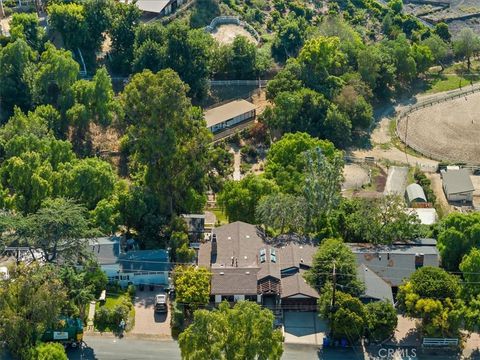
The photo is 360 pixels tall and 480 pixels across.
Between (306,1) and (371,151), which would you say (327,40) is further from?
(306,1)

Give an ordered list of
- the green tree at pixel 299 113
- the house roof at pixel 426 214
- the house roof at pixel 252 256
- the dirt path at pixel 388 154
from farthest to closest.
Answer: the dirt path at pixel 388 154, the green tree at pixel 299 113, the house roof at pixel 426 214, the house roof at pixel 252 256

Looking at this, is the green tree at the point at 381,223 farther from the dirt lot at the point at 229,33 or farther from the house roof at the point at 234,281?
the dirt lot at the point at 229,33

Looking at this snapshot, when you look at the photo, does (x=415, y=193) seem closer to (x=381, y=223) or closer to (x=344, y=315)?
(x=381, y=223)

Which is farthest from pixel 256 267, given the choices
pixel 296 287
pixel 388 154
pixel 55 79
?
pixel 55 79

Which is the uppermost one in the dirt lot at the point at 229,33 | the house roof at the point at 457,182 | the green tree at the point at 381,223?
the dirt lot at the point at 229,33

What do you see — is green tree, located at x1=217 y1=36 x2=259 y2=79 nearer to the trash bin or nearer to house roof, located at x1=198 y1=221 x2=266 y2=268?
house roof, located at x1=198 y1=221 x2=266 y2=268

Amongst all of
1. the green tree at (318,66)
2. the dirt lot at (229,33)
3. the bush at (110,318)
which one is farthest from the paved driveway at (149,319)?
the dirt lot at (229,33)

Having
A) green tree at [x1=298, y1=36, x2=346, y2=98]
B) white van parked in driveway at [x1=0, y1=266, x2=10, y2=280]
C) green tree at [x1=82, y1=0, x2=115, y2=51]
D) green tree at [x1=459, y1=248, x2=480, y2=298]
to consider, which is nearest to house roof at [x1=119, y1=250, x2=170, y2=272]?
white van parked in driveway at [x1=0, y1=266, x2=10, y2=280]

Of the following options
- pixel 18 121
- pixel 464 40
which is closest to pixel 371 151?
pixel 464 40
